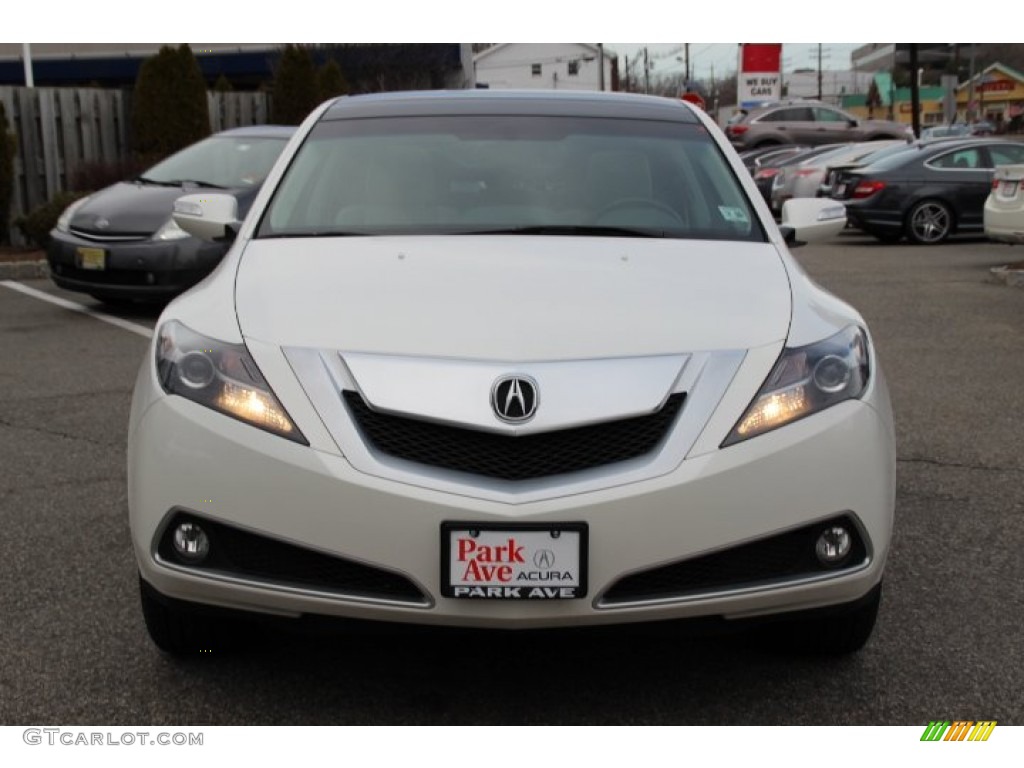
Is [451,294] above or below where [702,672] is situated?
above

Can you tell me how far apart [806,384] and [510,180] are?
4.79ft

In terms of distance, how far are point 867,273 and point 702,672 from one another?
449 inches

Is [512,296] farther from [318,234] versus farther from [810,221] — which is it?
[810,221]

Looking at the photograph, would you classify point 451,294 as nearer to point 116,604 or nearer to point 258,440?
point 258,440

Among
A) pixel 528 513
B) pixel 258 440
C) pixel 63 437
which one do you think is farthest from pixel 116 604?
pixel 63 437

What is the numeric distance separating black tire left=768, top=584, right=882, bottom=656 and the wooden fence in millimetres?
14654

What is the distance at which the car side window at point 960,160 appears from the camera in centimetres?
1806

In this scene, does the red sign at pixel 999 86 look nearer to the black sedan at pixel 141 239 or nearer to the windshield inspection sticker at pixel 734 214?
the black sedan at pixel 141 239

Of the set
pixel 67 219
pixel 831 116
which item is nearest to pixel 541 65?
pixel 831 116

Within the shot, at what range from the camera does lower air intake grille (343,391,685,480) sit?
9.50 ft

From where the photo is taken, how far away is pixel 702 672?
344cm

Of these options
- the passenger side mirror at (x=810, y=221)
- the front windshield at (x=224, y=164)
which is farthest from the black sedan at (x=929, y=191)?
the passenger side mirror at (x=810, y=221)

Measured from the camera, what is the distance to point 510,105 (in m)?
4.61
